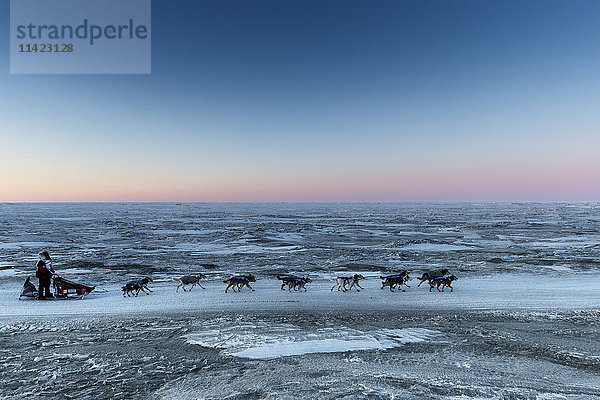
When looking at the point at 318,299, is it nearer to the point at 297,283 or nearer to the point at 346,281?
the point at 297,283

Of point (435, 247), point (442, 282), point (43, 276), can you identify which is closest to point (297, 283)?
point (442, 282)

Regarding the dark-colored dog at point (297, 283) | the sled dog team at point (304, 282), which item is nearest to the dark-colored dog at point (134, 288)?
the sled dog team at point (304, 282)

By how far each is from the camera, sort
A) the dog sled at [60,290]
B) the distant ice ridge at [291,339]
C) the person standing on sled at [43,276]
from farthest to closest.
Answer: the dog sled at [60,290], the person standing on sled at [43,276], the distant ice ridge at [291,339]

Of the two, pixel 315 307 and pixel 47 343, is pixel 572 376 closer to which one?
pixel 315 307

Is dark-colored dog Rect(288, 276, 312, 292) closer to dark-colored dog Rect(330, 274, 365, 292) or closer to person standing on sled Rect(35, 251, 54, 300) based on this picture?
dark-colored dog Rect(330, 274, 365, 292)

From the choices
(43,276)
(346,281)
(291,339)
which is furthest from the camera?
(346,281)

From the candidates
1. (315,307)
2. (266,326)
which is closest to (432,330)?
(315,307)

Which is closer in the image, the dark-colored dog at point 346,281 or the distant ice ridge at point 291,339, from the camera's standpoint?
the distant ice ridge at point 291,339

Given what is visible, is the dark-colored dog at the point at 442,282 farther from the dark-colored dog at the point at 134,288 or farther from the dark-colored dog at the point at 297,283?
the dark-colored dog at the point at 134,288
